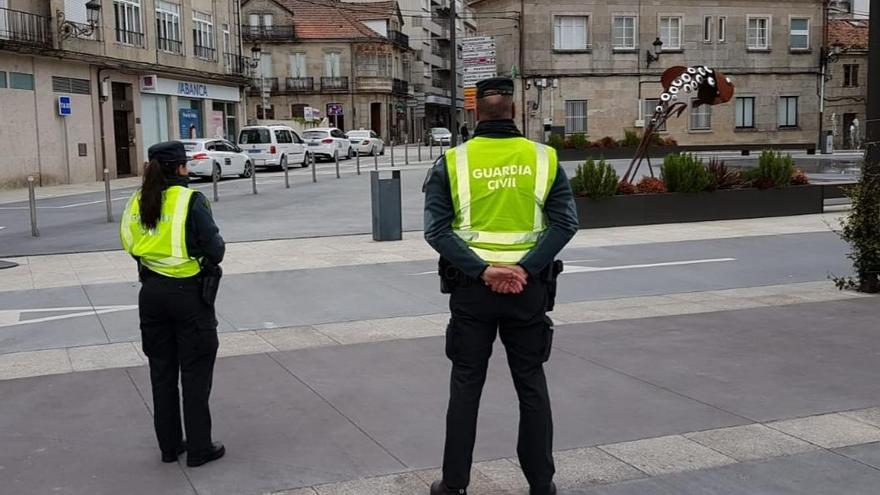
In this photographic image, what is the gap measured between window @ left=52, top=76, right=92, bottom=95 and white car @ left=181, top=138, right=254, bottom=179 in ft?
15.3

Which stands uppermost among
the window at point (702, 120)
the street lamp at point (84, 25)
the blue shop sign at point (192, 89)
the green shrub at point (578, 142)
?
the street lamp at point (84, 25)

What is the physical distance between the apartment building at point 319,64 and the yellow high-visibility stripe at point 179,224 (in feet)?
210

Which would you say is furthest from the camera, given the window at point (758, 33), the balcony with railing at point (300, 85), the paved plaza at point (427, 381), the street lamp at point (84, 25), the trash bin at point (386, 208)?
the balcony with railing at point (300, 85)

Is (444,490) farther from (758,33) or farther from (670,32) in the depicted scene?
(758,33)

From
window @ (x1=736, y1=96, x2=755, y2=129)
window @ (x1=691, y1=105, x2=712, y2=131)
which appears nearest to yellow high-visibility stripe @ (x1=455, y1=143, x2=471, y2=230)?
window @ (x1=691, y1=105, x2=712, y2=131)

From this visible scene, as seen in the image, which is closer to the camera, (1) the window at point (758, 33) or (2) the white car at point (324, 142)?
(2) the white car at point (324, 142)

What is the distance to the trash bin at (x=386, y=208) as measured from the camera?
45.5ft

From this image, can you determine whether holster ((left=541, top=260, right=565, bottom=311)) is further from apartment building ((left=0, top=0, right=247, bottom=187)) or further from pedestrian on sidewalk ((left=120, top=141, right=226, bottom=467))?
apartment building ((left=0, top=0, right=247, bottom=187))

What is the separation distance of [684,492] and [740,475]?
1.24 feet

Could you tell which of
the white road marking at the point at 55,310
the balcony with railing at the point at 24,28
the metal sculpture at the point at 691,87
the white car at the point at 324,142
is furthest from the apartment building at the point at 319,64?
the white road marking at the point at 55,310

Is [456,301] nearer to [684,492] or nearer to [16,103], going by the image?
[684,492]

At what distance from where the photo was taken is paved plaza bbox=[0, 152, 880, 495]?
183 inches

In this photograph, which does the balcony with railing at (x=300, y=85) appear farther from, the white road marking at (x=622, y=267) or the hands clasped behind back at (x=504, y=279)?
the hands clasped behind back at (x=504, y=279)

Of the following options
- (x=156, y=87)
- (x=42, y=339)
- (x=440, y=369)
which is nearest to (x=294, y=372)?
(x=440, y=369)
